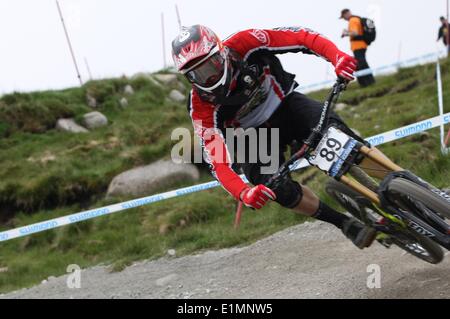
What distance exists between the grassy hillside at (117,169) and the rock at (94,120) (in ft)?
0.91

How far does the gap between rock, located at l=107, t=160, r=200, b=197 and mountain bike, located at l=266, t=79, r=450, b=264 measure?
22.1ft

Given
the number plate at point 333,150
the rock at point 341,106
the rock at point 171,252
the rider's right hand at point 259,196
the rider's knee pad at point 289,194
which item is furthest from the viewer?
the rock at point 341,106

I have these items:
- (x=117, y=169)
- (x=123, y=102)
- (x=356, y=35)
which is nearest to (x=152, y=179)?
(x=117, y=169)

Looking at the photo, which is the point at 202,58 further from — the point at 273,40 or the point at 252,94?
the point at 273,40

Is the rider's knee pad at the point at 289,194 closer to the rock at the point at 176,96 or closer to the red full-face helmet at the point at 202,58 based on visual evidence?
the red full-face helmet at the point at 202,58

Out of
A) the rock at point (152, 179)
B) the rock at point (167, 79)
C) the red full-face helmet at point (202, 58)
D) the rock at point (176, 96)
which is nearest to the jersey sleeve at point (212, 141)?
the red full-face helmet at point (202, 58)

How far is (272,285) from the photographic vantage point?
605 cm

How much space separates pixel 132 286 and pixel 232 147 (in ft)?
8.69

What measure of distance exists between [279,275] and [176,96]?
12091 millimetres

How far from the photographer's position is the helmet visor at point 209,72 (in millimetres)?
4816

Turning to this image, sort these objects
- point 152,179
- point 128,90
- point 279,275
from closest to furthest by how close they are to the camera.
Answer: point 279,275 < point 152,179 < point 128,90

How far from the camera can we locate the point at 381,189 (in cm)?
445

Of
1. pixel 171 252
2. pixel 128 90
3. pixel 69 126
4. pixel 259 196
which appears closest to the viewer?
pixel 259 196

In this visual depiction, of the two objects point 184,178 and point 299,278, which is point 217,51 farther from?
point 184,178
